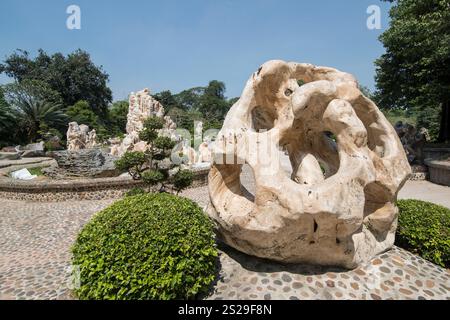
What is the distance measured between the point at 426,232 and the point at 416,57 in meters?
13.1

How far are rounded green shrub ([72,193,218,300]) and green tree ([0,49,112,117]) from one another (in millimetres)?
43158

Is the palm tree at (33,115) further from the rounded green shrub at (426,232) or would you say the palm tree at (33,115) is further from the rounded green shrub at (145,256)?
the rounded green shrub at (426,232)

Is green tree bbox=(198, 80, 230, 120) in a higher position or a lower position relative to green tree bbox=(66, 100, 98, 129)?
higher

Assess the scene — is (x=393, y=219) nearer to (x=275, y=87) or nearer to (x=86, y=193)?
(x=275, y=87)

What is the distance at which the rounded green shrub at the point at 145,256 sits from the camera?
306 centimetres

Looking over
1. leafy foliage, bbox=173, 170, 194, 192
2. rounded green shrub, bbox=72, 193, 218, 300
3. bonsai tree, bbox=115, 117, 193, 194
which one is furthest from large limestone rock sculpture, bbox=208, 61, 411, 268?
bonsai tree, bbox=115, 117, 193, 194

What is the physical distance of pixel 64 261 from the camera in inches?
198

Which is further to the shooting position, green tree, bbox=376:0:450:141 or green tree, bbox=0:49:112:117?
green tree, bbox=0:49:112:117

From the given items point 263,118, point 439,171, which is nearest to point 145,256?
point 263,118

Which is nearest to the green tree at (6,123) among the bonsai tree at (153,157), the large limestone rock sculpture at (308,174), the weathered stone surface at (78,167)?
the weathered stone surface at (78,167)

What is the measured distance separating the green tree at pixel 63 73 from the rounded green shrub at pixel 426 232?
4499 cm

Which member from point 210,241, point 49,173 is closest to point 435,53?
point 210,241

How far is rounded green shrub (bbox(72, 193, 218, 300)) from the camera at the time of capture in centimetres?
306

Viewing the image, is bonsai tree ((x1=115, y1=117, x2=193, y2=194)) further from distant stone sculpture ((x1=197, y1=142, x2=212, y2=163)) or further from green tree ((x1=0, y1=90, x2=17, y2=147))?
green tree ((x1=0, y1=90, x2=17, y2=147))
